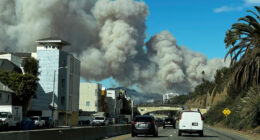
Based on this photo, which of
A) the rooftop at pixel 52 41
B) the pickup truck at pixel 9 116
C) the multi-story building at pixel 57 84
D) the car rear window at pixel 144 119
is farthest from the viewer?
the rooftop at pixel 52 41

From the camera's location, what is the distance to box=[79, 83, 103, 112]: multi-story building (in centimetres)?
11794

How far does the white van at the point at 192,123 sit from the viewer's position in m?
30.8

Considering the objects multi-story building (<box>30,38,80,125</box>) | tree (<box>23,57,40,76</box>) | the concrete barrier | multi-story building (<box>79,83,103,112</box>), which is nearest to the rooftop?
multi-story building (<box>30,38,80,125</box>)

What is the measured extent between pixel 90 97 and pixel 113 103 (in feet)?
101

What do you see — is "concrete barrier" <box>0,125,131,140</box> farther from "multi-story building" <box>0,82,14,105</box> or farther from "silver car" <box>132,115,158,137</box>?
"multi-story building" <box>0,82,14,105</box>

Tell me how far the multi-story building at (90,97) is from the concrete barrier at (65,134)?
8404 centimetres

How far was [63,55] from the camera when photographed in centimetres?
8844

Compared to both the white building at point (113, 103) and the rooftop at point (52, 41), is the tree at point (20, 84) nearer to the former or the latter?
the rooftop at point (52, 41)

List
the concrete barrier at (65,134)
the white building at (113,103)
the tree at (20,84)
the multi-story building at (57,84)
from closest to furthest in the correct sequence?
the concrete barrier at (65,134) → the tree at (20,84) → the multi-story building at (57,84) → the white building at (113,103)

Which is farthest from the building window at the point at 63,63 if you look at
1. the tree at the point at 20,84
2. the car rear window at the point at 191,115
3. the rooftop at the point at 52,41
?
the car rear window at the point at 191,115

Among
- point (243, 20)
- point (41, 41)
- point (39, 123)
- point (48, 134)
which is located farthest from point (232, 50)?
point (41, 41)

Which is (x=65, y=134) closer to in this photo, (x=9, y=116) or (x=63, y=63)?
(x=9, y=116)

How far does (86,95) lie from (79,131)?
98.2 meters

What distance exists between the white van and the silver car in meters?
2.49
